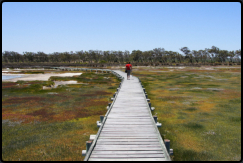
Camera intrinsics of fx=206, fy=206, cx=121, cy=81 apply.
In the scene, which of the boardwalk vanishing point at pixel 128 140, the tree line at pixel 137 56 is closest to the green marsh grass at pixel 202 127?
the boardwalk vanishing point at pixel 128 140

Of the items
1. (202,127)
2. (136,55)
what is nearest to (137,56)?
(136,55)

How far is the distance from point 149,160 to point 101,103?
9923mm

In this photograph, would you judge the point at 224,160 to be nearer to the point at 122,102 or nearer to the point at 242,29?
the point at 242,29

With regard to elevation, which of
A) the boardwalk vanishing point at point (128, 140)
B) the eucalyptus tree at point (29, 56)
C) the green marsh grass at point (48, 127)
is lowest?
the green marsh grass at point (48, 127)

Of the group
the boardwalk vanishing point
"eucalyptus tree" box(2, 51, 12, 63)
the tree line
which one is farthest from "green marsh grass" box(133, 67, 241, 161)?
"eucalyptus tree" box(2, 51, 12, 63)

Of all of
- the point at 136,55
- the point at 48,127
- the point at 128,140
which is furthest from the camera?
the point at 136,55

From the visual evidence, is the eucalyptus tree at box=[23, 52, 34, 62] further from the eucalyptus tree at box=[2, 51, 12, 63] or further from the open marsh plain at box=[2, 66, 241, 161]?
the open marsh plain at box=[2, 66, 241, 161]

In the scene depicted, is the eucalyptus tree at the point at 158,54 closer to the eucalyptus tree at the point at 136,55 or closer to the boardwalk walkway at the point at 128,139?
the eucalyptus tree at the point at 136,55

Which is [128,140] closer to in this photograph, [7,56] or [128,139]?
[128,139]

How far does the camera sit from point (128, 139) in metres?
6.95

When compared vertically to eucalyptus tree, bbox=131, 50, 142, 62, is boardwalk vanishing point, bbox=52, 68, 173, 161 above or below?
below

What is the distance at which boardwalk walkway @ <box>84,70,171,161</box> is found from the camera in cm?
586

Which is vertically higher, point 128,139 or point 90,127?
point 128,139

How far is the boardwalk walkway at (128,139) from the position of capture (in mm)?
5855
